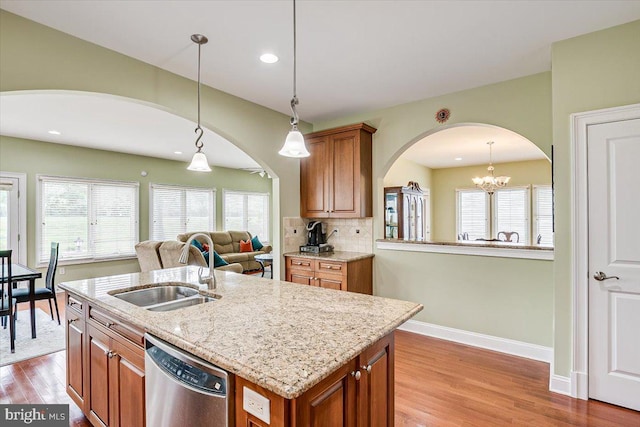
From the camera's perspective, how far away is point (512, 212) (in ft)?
24.4

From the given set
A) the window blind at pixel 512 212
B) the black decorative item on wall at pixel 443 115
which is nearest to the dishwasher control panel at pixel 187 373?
the black decorative item on wall at pixel 443 115

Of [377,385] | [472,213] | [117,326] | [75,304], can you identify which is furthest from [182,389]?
[472,213]

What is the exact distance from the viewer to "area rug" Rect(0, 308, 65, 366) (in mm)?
3131

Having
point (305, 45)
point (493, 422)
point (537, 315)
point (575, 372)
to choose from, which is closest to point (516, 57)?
point (305, 45)

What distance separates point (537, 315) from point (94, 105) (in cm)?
532

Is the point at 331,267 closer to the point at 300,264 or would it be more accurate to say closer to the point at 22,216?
the point at 300,264

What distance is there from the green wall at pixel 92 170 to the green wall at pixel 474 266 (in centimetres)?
507

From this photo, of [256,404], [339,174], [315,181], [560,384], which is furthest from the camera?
[315,181]

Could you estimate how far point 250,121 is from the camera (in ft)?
12.1

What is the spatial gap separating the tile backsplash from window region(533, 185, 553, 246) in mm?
5130

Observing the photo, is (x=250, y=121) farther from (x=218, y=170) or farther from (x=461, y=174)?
(x=461, y=174)

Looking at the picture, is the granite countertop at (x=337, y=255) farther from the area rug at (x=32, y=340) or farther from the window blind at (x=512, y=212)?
the window blind at (x=512, y=212)

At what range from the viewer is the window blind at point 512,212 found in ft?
23.8

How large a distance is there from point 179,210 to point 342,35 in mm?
6340
